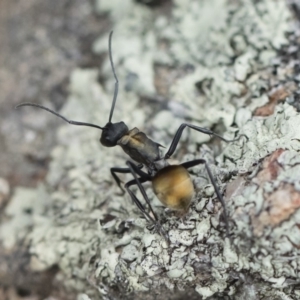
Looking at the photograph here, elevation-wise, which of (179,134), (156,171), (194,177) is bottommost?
(194,177)

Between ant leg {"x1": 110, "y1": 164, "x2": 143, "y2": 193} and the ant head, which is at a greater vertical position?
the ant head

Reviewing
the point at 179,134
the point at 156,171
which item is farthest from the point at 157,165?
the point at 179,134

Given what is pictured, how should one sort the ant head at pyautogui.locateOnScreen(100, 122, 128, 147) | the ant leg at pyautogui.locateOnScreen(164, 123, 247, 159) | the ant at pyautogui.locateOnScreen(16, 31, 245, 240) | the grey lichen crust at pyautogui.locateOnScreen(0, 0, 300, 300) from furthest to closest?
the ant head at pyautogui.locateOnScreen(100, 122, 128, 147) < the ant leg at pyautogui.locateOnScreen(164, 123, 247, 159) < the ant at pyautogui.locateOnScreen(16, 31, 245, 240) < the grey lichen crust at pyautogui.locateOnScreen(0, 0, 300, 300)

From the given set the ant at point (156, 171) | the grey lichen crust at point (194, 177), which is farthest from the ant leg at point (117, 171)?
the grey lichen crust at point (194, 177)

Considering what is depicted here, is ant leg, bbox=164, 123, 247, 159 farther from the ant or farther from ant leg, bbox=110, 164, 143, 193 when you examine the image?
ant leg, bbox=110, 164, 143, 193

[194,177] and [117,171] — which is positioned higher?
[117,171]

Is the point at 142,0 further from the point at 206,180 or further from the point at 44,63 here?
the point at 206,180

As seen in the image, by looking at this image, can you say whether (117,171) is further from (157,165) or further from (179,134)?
(179,134)

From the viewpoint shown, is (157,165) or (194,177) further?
(157,165)

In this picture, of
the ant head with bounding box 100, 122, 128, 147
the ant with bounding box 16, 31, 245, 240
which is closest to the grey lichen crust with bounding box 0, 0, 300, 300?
the ant with bounding box 16, 31, 245, 240
